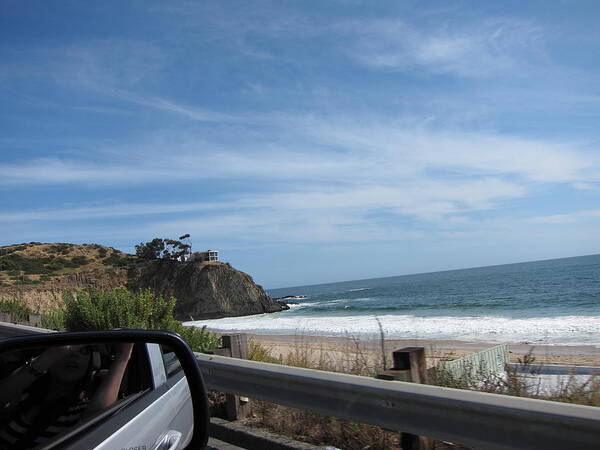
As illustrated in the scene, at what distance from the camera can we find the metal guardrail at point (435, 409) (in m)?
2.81

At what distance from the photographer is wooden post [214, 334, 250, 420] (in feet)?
18.1

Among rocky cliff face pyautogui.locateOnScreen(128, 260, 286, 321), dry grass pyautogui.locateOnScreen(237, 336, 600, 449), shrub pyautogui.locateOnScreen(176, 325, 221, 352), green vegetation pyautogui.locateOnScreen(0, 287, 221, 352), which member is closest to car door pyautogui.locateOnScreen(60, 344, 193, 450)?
dry grass pyautogui.locateOnScreen(237, 336, 600, 449)

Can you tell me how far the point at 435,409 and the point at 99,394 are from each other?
2056mm

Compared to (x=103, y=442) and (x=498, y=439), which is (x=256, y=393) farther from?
(x=103, y=442)

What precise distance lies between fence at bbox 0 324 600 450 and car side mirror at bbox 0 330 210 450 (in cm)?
160

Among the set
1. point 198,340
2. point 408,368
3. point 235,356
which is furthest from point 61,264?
point 408,368

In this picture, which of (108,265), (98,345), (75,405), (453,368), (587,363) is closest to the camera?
(75,405)

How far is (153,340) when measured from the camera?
245cm

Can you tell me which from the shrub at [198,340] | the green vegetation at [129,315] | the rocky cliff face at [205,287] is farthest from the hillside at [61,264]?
the shrub at [198,340]

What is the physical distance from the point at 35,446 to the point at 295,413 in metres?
3.59

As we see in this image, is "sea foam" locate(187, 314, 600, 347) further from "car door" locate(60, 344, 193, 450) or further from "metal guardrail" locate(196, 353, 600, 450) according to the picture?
"car door" locate(60, 344, 193, 450)

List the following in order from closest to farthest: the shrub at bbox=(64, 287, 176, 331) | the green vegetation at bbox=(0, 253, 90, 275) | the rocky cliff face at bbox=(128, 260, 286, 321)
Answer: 1. the shrub at bbox=(64, 287, 176, 331)
2. the green vegetation at bbox=(0, 253, 90, 275)
3. the rocky cliff face at bbox=(128, 260, 286, 321)

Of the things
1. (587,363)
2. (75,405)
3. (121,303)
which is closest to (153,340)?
(75,405)

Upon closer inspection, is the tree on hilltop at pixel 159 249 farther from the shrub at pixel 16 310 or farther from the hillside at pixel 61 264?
the shrub at pixel 16 310
